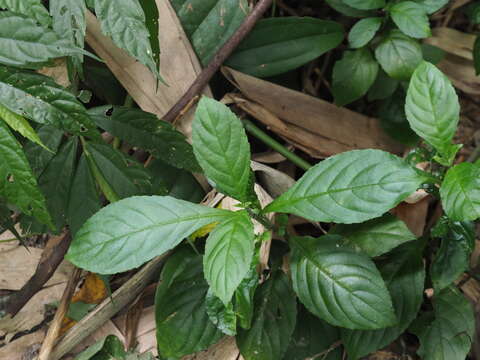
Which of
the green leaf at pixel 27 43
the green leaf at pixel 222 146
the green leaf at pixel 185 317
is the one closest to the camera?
the green leaf at pixel 27 43

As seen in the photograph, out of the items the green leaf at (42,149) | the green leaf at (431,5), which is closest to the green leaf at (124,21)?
the green leaf at (42,149)

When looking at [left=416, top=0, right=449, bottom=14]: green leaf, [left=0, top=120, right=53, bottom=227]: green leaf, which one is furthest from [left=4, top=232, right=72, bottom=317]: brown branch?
[left=416, top=0, right=449, bottom=14]: green leaf

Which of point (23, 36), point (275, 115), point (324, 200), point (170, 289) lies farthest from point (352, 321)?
point (23, 36)

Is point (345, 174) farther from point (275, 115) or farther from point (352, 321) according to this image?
point (275, 115)

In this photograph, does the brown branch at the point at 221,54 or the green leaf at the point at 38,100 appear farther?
the brown branch at the point at 221,54

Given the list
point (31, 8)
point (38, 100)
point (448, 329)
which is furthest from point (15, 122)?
point (448, 329)

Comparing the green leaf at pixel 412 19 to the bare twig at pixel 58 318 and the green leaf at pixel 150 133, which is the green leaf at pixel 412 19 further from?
the bare twig at pixel 58 318
